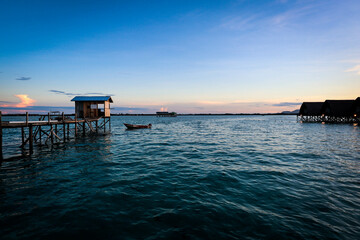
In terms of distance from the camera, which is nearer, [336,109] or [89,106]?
[89,106]

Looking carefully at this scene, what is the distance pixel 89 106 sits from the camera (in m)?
35.0

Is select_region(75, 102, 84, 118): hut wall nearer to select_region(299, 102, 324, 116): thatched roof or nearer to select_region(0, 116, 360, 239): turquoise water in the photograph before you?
select_region(0, 116, 360, 239): turquoise water

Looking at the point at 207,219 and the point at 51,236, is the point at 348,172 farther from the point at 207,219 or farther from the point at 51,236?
the point at 51,236

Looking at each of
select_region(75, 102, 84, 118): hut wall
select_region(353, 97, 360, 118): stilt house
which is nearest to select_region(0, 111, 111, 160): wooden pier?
select_region(75, 102, 84, 118): hut wall

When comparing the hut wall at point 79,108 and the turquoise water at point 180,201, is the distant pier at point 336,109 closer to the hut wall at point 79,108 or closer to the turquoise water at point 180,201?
the turquoise water at point 180,201

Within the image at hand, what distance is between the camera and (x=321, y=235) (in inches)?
200

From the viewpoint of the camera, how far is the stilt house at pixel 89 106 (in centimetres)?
3372

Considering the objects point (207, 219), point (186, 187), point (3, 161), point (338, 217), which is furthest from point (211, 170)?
point (3, 161)

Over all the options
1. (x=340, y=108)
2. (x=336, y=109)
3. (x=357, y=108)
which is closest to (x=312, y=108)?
(x=336, y=109)

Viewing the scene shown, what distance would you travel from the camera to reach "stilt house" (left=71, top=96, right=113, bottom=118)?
33719mm

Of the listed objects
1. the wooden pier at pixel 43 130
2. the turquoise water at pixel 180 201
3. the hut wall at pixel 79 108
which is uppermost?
the hut wall at pixel 79 108

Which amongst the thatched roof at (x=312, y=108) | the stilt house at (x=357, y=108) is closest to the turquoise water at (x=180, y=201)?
the stilt house at (x=357, y=108)

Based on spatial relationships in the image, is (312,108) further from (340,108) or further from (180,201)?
(180,201)

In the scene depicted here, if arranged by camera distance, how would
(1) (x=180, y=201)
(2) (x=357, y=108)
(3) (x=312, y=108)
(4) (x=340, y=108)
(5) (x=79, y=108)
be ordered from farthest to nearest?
(3) (x=312, y=108) < (4) (x=340, y=108) < (2) (x=357, y=108) < (5) (x=79, y=108) < (1) (x=180, y=201)
